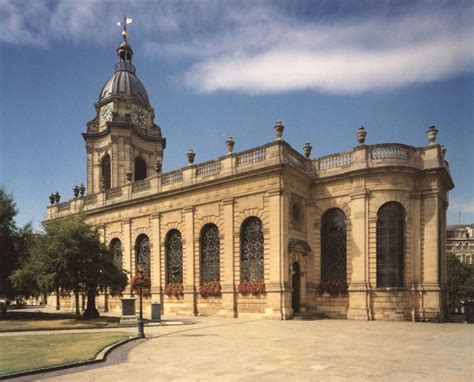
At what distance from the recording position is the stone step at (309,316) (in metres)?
25.1

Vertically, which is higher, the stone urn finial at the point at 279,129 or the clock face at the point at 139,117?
the clock face at the point at 139,117

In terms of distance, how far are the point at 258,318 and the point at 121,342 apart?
1227 cm

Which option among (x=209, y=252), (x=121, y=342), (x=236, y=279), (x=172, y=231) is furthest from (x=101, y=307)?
(x=121, y=342)

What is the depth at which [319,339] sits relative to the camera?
15672 mm

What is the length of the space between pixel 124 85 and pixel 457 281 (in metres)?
44.7

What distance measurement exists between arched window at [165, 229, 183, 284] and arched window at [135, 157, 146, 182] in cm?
1221

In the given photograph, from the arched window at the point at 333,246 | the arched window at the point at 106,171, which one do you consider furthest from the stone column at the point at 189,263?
the arched window at the point at 106,171

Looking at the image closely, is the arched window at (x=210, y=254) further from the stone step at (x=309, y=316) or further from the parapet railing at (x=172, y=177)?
the stone step at (x=309, y=316)

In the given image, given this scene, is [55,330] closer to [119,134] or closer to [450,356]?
[450,356]

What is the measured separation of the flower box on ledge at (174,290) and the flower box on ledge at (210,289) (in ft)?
6.50

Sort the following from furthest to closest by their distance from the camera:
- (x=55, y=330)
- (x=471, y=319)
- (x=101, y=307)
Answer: (x=101, y=307) → (x=471, y=319) → (x=55, y=330)

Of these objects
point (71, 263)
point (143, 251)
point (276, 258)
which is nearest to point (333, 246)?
point (276, 258)

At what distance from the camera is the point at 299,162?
28.8 m

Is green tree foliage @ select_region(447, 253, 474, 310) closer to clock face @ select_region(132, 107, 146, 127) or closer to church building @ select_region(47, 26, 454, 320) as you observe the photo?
church building @ select_region(47, 26, 454, 320)
